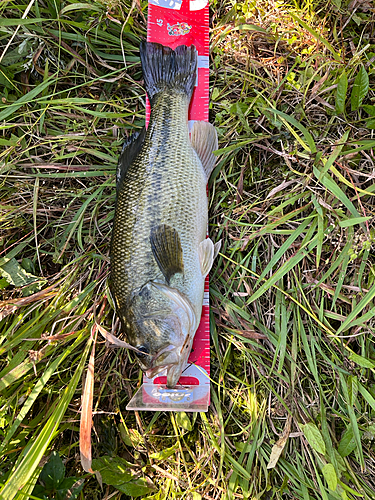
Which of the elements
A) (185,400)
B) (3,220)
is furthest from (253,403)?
(3,220)

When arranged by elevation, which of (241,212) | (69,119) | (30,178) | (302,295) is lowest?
(302,295)

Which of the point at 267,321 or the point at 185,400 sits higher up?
the point at 267,321

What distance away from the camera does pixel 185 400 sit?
8.18 ft

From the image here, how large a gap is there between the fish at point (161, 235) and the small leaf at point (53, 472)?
960 millimetres

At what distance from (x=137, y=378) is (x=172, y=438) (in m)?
0.54

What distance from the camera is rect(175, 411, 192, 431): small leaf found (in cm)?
252

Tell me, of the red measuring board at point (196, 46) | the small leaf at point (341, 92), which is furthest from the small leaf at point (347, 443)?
the small leaf at point (341, 92)

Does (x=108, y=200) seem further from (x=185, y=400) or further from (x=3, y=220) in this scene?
(x=185, y=400)

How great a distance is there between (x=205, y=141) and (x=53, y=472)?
263cm

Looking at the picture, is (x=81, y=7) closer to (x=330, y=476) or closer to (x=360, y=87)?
(x=360, y=87)

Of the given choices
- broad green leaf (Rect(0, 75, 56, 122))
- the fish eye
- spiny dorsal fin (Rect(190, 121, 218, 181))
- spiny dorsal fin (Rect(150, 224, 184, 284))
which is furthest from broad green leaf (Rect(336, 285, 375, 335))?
broad green leaf (Rect(0, 75, 56, 122))

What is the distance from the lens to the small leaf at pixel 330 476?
2.05m

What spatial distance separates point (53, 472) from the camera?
231 centimetres

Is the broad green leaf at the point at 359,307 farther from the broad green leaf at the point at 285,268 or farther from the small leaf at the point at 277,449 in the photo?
the small leaf at the point at 277,449
